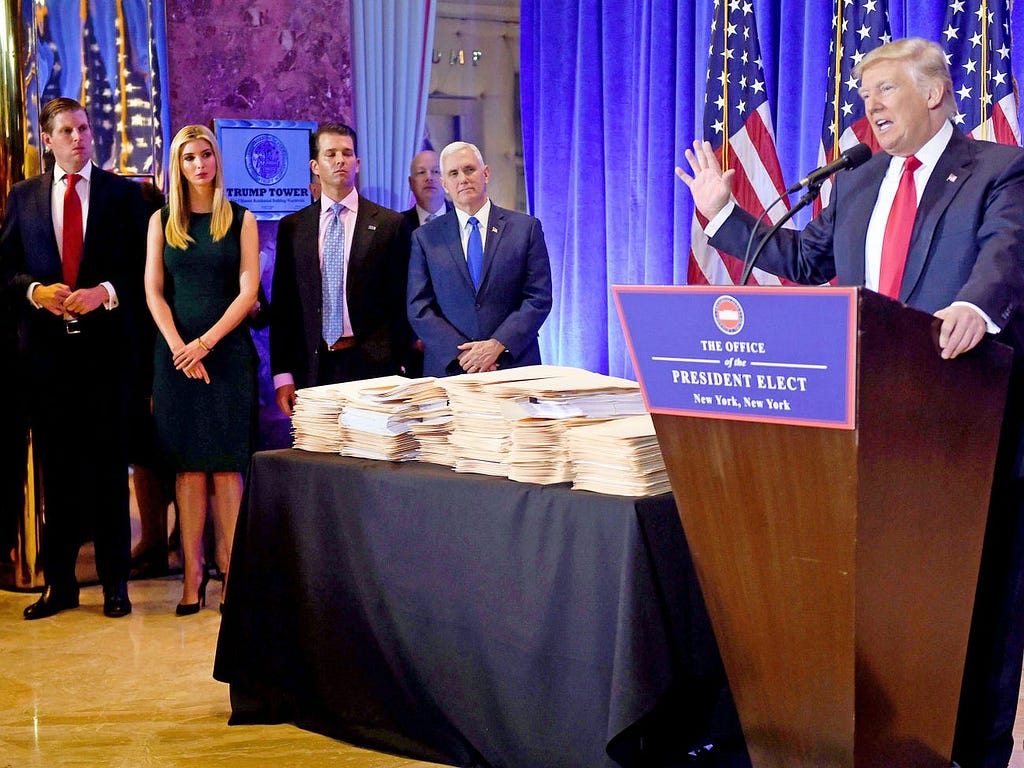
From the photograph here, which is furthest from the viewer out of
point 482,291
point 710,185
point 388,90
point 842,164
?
point 388,90

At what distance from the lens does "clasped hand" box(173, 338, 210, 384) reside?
4344mm

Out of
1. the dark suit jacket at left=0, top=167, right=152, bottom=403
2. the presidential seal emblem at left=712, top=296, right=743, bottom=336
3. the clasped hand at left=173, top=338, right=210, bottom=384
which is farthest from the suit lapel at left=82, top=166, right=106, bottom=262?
the presidential seal emblem at left=712, top=296, right=743, bottom=336

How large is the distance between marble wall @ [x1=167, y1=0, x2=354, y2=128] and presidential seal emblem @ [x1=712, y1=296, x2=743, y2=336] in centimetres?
406

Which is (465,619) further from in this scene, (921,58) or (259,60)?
(259,60)

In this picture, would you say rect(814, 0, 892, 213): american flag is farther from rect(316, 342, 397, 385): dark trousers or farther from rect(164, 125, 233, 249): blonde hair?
rect(164, 125, 233, 249): blonde hair

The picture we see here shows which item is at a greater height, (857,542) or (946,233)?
(946,233)

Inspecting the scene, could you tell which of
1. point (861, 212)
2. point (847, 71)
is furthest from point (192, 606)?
point (847, 71)

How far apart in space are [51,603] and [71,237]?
1.36 meters

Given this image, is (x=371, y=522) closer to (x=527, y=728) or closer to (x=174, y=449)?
(x=527, y=728)

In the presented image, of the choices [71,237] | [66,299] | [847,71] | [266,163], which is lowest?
[66,299]

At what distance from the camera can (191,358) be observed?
4.34 metres

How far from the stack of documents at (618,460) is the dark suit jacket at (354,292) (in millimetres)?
1957

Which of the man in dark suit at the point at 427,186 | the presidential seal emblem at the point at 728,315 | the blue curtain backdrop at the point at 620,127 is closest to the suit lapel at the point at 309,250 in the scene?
the man in dark suit at the point at 427,186

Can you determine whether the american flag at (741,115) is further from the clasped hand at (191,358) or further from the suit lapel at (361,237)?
the clasped hand at (191,358)
